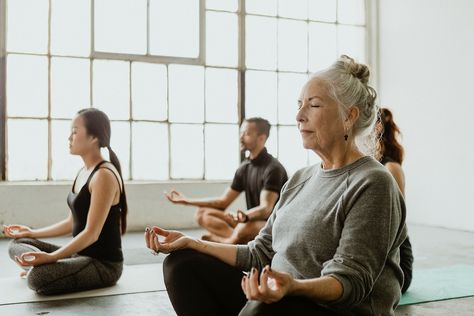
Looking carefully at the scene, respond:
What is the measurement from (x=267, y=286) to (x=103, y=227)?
2114 millimetres

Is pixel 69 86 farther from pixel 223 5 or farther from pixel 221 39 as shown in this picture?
pixel 223 5

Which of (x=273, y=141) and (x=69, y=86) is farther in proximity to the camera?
(x=273, y=141)

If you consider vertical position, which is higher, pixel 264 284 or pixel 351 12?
pixel 351 12

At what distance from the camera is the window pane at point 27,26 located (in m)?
5.88

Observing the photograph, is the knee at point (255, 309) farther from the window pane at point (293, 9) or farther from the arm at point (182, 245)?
the window pane at point (293, 9)

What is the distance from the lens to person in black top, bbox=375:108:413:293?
300 cm

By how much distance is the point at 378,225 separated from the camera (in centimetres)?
136

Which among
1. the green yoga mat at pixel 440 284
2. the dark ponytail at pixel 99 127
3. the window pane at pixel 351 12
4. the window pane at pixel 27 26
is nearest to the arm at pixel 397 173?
the green yoga mat at pixel 440 284

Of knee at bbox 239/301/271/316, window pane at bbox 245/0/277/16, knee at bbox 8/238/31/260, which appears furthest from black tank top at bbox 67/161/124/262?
window pane at bbox 245/0/277/16

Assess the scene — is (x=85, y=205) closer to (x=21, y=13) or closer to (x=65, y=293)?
(x=65, y=293)

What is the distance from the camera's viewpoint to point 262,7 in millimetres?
7102

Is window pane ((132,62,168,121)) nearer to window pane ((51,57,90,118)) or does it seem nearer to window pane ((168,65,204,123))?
window pane ((168,65,204,123))

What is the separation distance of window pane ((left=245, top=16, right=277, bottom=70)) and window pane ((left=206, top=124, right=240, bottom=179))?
90 cm

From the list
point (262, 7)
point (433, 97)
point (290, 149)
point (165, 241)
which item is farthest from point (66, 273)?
point (433, 97)
